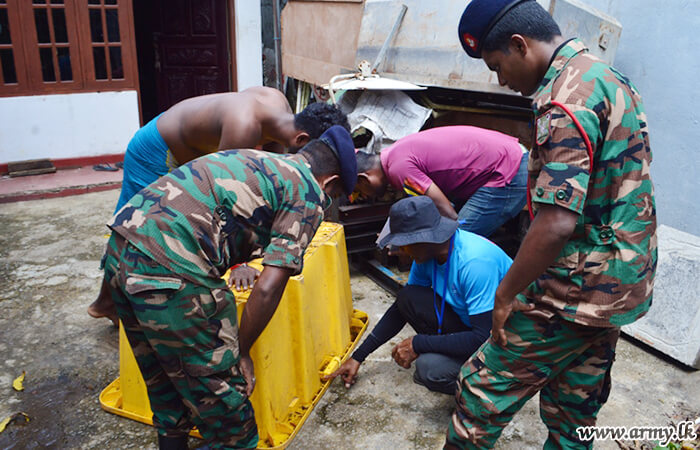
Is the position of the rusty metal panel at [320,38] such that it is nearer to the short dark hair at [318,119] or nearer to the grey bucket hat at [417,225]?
the short dark hair at [318,119]

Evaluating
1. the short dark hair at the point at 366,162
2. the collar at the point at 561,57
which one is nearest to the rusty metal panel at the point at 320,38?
the short dark hair at the point at 366,162

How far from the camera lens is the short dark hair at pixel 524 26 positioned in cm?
152

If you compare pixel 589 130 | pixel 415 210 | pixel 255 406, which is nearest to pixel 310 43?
pixel 415 210

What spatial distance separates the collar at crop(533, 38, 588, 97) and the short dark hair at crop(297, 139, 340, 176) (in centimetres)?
82

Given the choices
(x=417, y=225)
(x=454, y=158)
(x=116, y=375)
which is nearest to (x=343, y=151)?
(x=417, y=225)

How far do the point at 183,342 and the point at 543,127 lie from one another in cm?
134

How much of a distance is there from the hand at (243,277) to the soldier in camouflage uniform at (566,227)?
1099mm

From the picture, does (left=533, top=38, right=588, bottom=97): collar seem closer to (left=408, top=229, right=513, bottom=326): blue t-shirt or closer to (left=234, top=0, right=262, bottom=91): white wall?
(left=408, top=229, right=513, bottom=326): blue t-shirt

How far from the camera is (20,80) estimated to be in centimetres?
627

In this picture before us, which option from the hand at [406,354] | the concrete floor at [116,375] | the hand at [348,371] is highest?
the hand at [406,354]

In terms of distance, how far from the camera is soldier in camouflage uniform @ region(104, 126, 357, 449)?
1682 mm

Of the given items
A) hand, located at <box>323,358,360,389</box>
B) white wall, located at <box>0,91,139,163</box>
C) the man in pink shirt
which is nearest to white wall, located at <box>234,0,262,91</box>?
white wall, located at <box>0,91,139,163</box>

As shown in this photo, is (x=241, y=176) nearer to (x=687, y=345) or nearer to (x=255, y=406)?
(x=255, y=406)

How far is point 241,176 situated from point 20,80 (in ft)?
19.6
